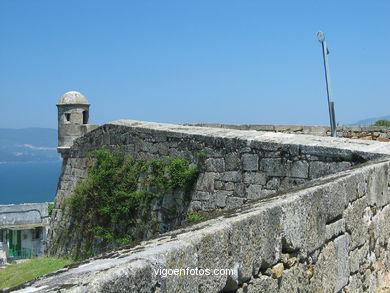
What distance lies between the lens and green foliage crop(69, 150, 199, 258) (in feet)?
29.5

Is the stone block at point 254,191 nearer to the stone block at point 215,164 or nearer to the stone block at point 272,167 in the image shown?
the stone block at point 272,167

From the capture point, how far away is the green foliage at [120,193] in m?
8.98

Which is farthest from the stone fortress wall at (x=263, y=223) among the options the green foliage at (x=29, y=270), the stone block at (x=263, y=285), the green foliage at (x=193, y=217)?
the green foliage at (x=29, y=270)

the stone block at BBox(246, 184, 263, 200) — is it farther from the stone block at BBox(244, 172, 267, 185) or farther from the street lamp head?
the street lamp head

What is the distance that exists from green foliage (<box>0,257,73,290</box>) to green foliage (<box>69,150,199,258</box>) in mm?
579

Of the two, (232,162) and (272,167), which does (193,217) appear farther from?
(272,167)

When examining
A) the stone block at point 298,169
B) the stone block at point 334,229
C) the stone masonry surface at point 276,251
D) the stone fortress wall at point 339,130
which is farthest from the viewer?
the stone fortress wall at point 339,130

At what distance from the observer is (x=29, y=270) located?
10984mm

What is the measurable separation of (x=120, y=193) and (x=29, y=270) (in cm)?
280

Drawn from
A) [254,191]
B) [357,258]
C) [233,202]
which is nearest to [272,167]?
[254,191]

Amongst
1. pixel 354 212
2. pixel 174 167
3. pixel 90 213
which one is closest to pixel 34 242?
pixel 90 213

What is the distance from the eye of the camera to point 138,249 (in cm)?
263

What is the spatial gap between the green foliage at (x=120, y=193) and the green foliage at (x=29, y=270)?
1.90 ft

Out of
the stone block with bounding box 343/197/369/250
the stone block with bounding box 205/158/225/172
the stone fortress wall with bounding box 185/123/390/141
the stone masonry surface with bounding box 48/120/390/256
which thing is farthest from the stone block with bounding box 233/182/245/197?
the stone fortress wall with bounding box 185/123/390/141
